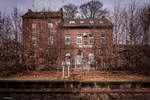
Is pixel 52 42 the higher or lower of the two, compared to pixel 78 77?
higher

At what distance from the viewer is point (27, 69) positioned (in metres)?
11.3

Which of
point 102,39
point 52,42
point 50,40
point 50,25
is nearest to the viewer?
point 102,39

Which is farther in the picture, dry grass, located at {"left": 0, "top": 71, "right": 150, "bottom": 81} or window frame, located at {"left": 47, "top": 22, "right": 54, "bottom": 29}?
window frame, located at {"left": 47, "top": 22, "right": 54, "bottom": 29}

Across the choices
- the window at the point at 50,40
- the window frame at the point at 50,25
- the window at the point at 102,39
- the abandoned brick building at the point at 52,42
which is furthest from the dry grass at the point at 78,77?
the window frame at the point at 50,25

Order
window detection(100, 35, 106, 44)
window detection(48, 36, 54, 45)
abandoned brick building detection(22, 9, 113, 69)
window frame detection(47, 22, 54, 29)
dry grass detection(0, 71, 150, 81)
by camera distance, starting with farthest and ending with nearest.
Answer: window frame detection(47, 22, 54, 29) < window detection(48, 36, 54, 45) < window detection(100, 35, 106, 44) < abandoned brick building detection(22, 9, 113, 69) < dry grass detection(0, 71, 150, 81)

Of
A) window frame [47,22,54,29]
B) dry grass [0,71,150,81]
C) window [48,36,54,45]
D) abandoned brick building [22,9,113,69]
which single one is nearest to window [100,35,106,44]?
abandoned brick building [22,9,113,69]

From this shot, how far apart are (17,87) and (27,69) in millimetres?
5045

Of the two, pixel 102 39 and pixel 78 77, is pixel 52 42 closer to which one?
pixel 78 77

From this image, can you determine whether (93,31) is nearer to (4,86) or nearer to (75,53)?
(75,53)

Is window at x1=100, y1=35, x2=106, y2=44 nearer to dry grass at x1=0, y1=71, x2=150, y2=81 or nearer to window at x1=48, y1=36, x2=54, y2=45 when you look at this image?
dry grass at x1=0, y1=71, x2=150, y2=81

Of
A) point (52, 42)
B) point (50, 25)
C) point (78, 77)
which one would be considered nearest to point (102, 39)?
point (78, 77)

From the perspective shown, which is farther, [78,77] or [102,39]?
[102,39]

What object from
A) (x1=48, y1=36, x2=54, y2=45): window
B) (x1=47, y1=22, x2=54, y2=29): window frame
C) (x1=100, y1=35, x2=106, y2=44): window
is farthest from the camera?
(x1=47, y1=22, x2=54, y2=29): window frame

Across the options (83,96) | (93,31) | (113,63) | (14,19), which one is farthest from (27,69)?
(113,63)
